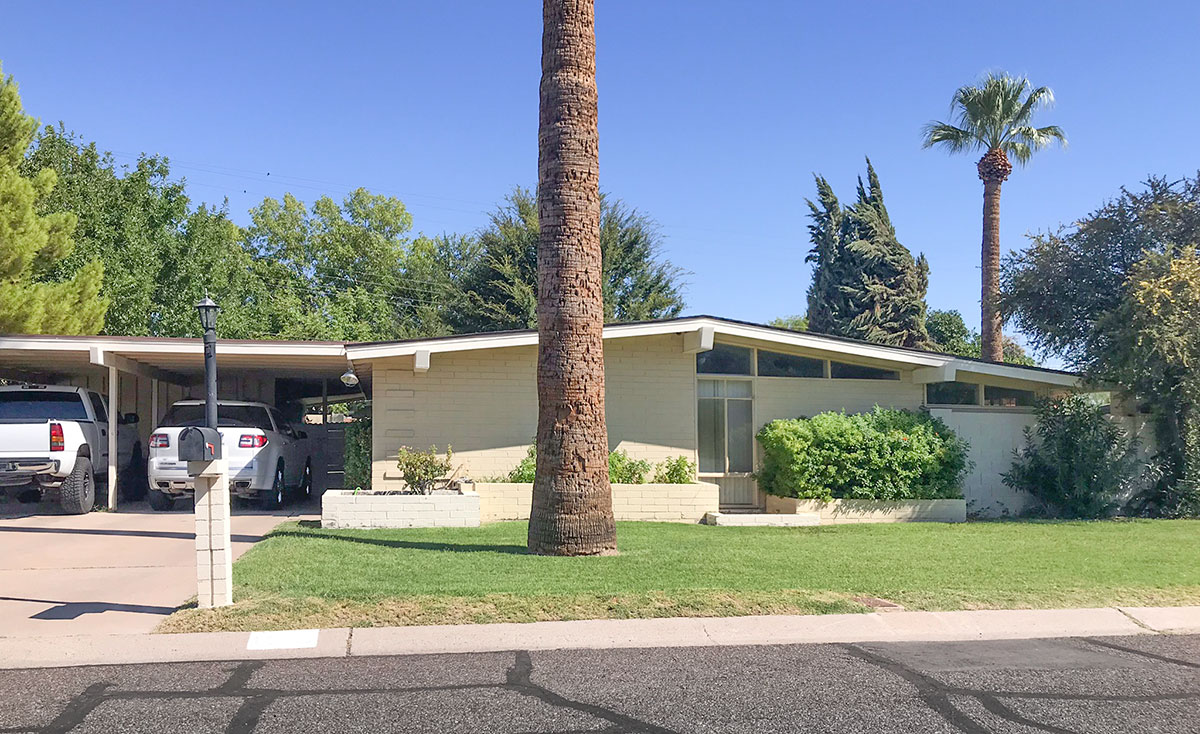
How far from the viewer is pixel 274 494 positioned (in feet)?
55.0

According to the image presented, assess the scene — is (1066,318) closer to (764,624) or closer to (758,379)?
(758,379)

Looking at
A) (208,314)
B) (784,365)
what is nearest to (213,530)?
(208,314)

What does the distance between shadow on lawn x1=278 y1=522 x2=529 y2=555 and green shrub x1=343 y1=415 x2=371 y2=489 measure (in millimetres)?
3688

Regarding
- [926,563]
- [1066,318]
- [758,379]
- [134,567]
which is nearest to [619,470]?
[758,379]

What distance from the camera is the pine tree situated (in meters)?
23.0

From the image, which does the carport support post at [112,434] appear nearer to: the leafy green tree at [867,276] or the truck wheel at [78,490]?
the truck wheel at [78,490]

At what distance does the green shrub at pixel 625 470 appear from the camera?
16297mm

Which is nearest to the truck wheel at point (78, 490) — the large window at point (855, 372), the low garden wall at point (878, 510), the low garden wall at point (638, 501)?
the low garden wall at point (638, 501)

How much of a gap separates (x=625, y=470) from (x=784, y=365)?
150 inches

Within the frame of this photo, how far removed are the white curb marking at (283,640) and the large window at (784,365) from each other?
11.8 meters

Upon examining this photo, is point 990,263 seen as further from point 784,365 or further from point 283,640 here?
point 283,640

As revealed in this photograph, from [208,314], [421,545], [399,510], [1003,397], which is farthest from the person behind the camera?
[1003,397]

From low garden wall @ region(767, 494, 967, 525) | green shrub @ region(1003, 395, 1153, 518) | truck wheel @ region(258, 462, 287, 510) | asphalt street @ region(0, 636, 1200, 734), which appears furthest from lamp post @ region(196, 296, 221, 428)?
green shrub @ region(1003, 395, 1153, 518)

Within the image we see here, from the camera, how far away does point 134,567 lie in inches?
420
